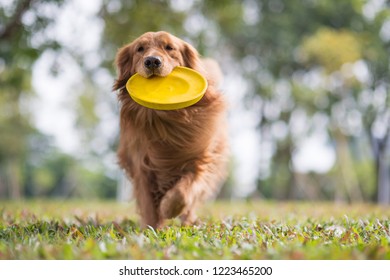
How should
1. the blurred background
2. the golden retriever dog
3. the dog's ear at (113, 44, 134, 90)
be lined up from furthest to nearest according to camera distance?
the blurred background < the dog's ear at (113, 44, 134, 90) < the golden retriever dog

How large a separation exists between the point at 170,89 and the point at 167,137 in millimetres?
552

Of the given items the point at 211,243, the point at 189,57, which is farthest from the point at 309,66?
the point at 211,243

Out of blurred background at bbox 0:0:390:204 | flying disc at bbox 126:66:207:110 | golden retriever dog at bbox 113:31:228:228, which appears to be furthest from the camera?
blurred background at bbox 0:0:390:204

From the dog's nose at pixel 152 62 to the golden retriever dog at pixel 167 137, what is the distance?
95 millimetres

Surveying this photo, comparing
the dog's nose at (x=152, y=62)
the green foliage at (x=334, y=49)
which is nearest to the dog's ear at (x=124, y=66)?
the dog's nose at (x=152, y=62)

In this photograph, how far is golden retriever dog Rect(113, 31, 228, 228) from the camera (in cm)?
422

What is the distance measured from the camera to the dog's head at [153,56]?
3969mm

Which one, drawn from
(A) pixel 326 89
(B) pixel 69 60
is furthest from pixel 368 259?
(A) pixel 326 89

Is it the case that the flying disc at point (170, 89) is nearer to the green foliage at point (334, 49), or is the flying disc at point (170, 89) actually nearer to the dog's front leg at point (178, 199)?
the dog's front leg at point (178, 199)

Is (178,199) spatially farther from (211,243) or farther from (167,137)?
(211,243)

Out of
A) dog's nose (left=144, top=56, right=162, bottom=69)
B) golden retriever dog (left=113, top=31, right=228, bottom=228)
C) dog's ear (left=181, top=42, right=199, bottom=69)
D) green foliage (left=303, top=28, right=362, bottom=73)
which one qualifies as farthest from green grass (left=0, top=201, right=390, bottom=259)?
green foliage (left=303, top=28, right=362, bottom=73)

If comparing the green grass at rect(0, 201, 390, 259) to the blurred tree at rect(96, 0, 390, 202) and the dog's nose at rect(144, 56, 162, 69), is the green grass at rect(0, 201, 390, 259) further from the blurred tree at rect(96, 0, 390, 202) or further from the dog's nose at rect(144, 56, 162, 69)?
the blurred tree at rect(96, 0, 390, 202)

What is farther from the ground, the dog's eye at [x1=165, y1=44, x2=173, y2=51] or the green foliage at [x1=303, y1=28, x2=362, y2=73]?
the green foliage at [x1=303, y1=28, x2=362, y2=73]
